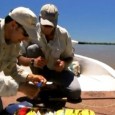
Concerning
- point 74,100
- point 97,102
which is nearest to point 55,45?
point 74,100

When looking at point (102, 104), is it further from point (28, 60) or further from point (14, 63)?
point (14, 63)

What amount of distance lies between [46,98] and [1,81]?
178 centimetres

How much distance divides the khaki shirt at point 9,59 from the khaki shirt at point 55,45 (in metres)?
0.95

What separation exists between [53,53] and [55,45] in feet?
0.31

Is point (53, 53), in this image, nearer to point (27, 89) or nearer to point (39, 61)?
point (39, 61)

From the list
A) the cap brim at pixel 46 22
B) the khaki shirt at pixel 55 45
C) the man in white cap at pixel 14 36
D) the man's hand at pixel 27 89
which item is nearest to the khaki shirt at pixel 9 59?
Answer: the man in white cap at pixel 14 36

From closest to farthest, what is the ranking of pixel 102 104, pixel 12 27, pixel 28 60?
pixel 12 27 → pixel 28 60 → pixel 102 104

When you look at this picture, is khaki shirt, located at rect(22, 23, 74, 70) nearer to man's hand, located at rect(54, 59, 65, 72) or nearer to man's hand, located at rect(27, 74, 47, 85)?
man's hand, located at rect(54, 59, 65, 72)

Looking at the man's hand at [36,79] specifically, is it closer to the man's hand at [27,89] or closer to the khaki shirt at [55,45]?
the man's hand at [27,89]

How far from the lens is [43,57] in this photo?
15.6 ft

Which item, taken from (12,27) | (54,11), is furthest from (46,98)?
(12,27)

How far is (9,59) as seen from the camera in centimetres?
368

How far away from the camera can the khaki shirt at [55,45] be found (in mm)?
4777

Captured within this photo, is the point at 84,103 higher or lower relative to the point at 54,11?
lower
